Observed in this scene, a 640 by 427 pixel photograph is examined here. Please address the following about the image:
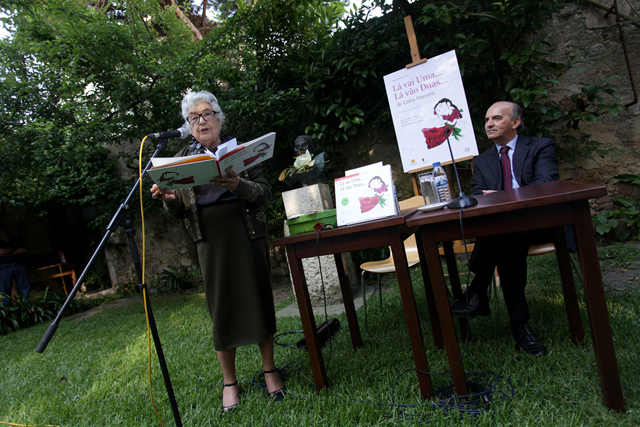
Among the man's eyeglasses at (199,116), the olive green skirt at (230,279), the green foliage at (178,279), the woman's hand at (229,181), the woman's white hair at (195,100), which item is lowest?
the green foliage at (178,279)

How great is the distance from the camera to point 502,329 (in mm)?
2229

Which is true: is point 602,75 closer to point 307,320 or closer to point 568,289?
point 568,289

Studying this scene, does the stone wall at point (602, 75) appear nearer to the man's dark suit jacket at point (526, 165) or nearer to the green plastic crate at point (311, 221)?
the man's dark suit jacket at point (526, 165)

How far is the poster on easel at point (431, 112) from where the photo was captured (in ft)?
10.8

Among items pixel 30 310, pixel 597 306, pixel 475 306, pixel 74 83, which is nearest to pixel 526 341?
pixel 475 306

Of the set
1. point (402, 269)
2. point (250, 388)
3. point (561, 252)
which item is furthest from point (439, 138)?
point (250, 388)

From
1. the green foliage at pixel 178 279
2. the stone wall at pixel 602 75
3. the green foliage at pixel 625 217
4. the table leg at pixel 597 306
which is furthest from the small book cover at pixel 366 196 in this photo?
the green foliage at pixel 178 279

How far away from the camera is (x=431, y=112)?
11.3ft

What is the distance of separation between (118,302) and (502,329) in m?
6.25

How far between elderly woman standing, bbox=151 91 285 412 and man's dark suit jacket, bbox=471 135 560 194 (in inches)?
59.6

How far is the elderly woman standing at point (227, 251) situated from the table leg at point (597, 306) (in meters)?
1.33

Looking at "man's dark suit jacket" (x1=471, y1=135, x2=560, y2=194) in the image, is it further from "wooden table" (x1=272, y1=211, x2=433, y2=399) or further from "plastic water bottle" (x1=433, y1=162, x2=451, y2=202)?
"wooden table" (x1=272, y1=211, x2=433, y2=399)

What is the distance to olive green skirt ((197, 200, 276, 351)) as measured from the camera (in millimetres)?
1834

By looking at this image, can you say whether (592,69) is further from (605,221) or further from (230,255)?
(230,255)
